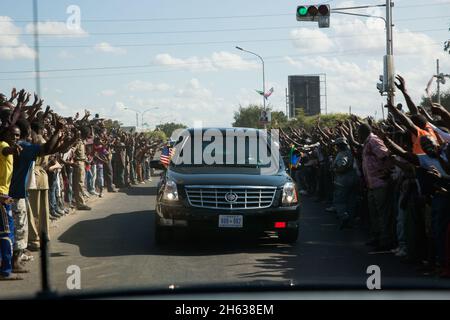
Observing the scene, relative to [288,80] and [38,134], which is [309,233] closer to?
[38,134]

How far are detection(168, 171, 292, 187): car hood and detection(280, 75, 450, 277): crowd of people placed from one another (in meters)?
1.44

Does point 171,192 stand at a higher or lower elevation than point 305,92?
lower

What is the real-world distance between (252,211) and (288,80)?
8322cm

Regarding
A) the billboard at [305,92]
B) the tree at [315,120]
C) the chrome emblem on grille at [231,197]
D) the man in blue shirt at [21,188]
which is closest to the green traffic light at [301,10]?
the chrome emblem on grille at [231,197]

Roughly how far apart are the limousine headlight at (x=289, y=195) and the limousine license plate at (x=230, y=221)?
0.71m

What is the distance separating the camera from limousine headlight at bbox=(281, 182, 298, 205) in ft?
33.8

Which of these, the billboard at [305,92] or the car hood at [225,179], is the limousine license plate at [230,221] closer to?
the car hood at [225,179]

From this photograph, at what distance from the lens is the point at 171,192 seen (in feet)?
33.4

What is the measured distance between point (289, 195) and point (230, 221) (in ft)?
3.18

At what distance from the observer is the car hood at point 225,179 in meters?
10.2

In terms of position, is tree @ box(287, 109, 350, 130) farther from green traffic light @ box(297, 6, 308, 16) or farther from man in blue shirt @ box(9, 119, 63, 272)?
man in blue shirt @ box(9, 119, 63, 272)

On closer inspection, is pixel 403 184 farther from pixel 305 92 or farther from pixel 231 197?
pixel 305 92

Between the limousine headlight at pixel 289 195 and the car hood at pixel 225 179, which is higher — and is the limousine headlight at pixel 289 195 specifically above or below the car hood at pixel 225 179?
below

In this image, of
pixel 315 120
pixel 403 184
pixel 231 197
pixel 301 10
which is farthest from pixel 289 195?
pixel 315 120
